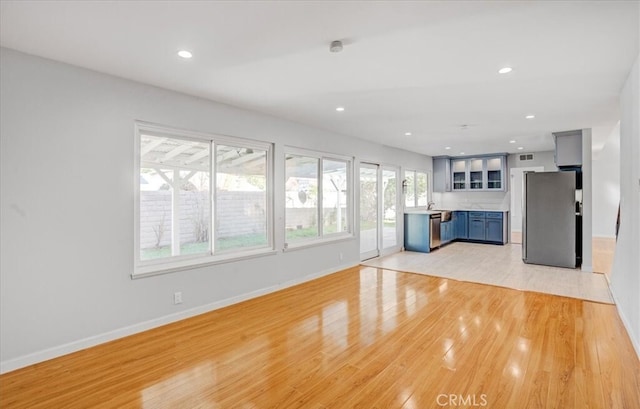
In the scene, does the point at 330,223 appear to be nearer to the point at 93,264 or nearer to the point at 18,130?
the point at 93,264

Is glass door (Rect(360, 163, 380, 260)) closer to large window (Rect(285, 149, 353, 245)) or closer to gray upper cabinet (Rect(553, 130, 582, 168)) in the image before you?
large window (Rect(285, 149, 353, 245))

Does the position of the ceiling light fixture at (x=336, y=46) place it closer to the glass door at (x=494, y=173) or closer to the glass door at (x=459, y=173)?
the glass door at (x=494, y=173)

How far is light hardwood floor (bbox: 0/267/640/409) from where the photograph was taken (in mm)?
2135

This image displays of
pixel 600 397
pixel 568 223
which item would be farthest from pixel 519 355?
pixel 568 223

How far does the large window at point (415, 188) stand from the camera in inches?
321

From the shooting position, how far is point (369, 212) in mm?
6777

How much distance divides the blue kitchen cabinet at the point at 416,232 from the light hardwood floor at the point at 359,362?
137 inches

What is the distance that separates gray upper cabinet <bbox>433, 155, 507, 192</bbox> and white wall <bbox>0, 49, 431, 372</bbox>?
7269mm

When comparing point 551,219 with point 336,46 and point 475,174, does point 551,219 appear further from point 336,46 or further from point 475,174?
point 336,46

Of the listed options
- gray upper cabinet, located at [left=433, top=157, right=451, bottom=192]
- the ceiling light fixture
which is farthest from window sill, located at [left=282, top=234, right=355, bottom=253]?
gray upper cabinet, located at [left=433, top=157, right=451, bottom=192]

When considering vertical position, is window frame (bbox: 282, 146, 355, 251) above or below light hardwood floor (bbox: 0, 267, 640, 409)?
above

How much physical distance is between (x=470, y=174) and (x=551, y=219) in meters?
3.38

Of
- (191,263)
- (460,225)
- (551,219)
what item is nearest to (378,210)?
(551,219)

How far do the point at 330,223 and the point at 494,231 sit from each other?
5.00 metres
